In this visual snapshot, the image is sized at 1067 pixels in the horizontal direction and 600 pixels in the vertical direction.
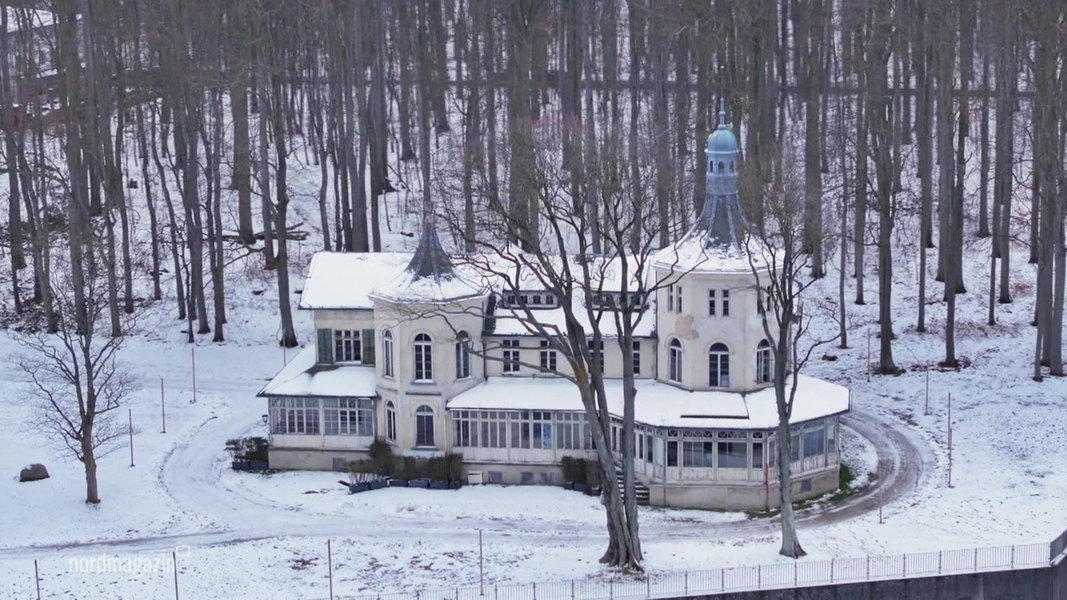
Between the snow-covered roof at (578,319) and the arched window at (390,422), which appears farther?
the snow-covered roof at (578,319)

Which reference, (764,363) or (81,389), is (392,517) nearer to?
(764,363)

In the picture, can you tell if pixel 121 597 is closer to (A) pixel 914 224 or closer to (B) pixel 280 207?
(B) pixel 280 207

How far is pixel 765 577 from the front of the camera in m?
32.1

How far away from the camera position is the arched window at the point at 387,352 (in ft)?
134

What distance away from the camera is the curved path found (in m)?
35.8

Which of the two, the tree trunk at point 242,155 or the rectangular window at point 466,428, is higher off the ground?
the tree trunk at point 242,155

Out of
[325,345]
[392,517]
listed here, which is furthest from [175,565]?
[325,345]

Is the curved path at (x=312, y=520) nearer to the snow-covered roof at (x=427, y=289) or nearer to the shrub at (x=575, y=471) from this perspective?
the shrub at (x=575, y=471)

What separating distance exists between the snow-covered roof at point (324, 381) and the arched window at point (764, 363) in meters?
10.4

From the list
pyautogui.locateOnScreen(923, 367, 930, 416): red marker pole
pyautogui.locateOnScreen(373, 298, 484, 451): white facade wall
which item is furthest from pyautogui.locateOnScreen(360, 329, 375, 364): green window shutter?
pyautogui.locateOnScreen(923, 367, 930, 416): red marker pole

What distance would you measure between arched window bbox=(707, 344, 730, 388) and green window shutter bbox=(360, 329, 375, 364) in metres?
9.73

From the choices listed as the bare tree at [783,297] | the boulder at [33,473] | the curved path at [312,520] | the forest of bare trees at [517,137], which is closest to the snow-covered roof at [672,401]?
the bare tree at [783,297]

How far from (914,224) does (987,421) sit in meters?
17.4

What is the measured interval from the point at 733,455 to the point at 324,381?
1165cm
